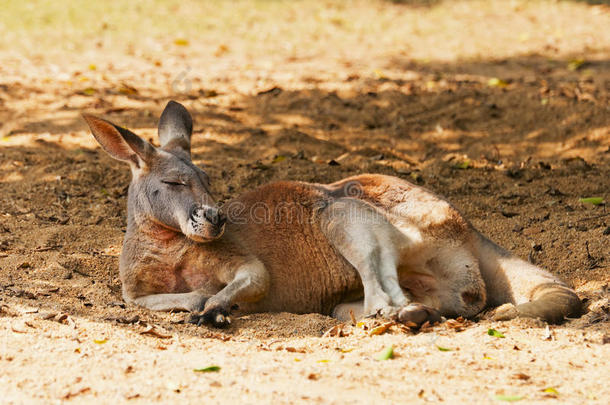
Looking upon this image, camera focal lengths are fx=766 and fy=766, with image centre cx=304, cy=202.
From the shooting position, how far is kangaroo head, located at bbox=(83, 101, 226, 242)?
4711mm

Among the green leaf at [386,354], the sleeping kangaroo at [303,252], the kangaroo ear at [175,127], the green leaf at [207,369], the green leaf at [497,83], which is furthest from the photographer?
the green leaf at [497,83]

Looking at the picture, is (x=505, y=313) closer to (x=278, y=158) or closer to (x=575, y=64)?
(x=278, y=158)

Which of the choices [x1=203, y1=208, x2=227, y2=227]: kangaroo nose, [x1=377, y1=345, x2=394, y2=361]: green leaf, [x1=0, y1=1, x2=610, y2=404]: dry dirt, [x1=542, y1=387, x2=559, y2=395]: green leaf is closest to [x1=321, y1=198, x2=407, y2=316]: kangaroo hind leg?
[x1=0, y1=1, x2=610, y2=404]: dry dirt

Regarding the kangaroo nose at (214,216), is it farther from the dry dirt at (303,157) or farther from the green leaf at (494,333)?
the green leaf at (494,333)

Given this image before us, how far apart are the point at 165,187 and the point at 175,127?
758 mm

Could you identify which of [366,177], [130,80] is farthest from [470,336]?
[130,80]

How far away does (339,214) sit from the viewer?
5180 millimetres

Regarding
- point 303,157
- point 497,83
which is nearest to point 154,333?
point 303,157

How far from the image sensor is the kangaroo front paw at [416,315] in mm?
4293

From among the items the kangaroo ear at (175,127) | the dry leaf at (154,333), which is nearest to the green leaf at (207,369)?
the dry leaf at (154,333)

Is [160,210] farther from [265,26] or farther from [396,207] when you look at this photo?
[265,26]

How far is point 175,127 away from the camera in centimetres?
558

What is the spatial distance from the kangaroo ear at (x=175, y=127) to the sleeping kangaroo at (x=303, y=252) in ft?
0.74

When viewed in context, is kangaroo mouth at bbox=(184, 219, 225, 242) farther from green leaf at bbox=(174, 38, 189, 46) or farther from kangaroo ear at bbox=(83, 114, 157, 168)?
green leaf at bbox=(174, 38, 189, 46)
